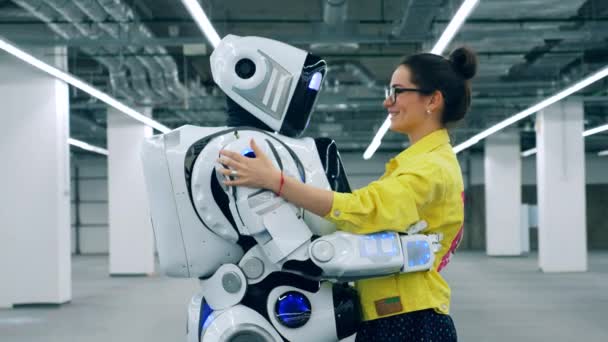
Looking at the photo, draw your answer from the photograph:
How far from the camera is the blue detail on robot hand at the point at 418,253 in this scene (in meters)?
1.68

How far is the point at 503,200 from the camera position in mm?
20984

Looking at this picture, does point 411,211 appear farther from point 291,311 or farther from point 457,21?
point 457,21

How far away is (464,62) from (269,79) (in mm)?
496

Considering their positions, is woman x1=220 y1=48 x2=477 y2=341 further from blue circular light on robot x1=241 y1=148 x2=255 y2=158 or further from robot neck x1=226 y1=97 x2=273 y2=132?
robot neck x1=226 y1=97 x2=273 y2=132

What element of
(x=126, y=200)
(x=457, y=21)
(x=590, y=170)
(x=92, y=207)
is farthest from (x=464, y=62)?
(x=590, y=170)

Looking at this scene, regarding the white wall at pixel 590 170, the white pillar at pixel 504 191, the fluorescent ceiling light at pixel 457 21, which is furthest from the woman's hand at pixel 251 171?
the white wall at pixel 590 170

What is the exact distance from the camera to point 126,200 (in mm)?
15375

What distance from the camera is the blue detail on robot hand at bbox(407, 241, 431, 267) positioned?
1.68 m

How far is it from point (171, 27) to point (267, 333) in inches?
424

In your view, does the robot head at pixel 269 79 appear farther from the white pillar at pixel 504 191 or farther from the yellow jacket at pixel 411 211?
the white pillar at pixel 504 191

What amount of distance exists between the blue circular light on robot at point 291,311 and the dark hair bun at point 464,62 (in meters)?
0.68

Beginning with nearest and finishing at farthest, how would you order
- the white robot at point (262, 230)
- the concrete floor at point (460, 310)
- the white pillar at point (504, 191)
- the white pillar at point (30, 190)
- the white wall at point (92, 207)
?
the white robot at point (262, 230) → the concrete floor at point (460, 310) → the white pillar at point (30, 190) → the white pillar at point (504, 191) → the white wall at point (92, 207)

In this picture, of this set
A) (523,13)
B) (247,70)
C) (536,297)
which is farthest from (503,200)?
(247,70)

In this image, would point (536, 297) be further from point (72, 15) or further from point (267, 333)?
point (267, 333)
